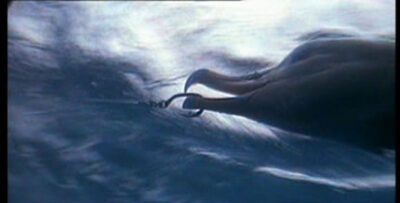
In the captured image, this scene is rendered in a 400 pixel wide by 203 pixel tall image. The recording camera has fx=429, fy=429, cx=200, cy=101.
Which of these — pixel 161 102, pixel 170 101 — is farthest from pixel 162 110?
pixel 170 101

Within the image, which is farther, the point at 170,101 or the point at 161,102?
the point at 161,102

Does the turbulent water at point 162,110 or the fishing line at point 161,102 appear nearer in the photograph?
the turbulent water at point 162,110

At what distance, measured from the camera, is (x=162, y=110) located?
26.6ft

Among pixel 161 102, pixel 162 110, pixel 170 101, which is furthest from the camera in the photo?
pixel 162 110

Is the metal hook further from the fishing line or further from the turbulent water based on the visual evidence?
the turbulent water

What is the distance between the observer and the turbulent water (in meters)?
7.01

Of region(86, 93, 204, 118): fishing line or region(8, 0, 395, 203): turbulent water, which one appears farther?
region(86, 93, 204, 118): fishing line

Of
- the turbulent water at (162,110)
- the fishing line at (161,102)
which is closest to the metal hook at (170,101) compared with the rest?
the fishing line at (161,102)

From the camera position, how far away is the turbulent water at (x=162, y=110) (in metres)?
7.01

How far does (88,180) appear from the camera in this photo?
34.8ft

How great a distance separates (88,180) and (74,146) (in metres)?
1.43

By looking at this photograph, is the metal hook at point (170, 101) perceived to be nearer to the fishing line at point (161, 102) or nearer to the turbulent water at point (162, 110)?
the fishing line at point (161, 102)

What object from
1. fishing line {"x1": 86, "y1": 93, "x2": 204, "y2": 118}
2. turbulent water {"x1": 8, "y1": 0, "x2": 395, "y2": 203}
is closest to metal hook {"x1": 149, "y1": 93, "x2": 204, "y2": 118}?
fishing line {"x1": 86, "y1": 93, "x2": 204, "y2": 118}

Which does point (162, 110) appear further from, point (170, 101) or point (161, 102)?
point (170, 101)
